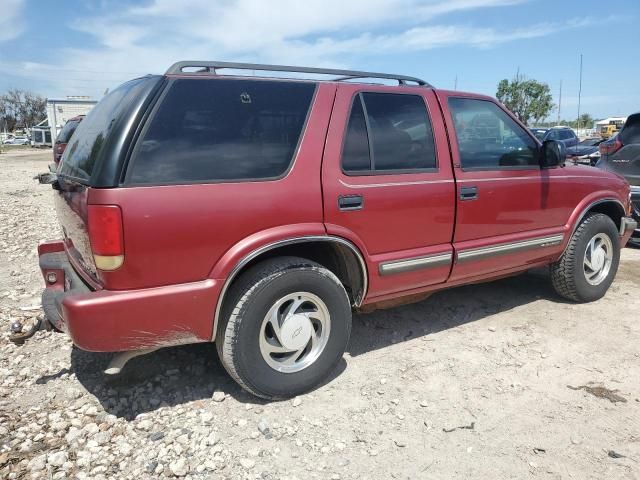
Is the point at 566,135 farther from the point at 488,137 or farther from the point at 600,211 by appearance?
the point at 488,137

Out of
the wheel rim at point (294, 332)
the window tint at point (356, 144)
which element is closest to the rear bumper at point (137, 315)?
the wheel rim at point (294, 332)

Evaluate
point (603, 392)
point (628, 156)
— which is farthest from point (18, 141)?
point (603, 392)

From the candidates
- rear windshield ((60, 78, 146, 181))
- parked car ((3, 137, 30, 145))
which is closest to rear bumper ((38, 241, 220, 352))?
rear windshield ((60, 78, 146, 181))

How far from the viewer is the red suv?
254cm

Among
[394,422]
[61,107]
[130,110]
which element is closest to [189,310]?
[130,110]

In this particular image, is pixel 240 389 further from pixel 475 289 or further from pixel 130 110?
pixel 475 289

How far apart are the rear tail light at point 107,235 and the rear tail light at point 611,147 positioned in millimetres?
7288

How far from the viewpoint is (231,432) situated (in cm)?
278

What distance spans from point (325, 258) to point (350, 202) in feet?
1.56

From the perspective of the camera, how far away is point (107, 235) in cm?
245

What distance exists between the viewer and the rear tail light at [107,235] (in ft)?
8.02

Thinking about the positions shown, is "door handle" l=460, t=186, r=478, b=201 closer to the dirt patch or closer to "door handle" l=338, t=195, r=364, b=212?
"door handle" l=338, t=195, r=364, b=212

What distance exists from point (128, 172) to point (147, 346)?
2.97 ft

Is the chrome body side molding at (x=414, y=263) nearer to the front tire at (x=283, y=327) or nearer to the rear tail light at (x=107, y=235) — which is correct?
the front tire at (x=283, y=327)
